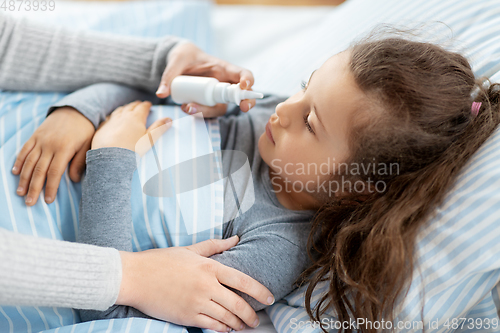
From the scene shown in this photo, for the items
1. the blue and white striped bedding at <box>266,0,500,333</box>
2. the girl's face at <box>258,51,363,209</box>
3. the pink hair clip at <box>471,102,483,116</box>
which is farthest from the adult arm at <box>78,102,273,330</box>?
the pink hair clip at <box>471,102,483,116</box>

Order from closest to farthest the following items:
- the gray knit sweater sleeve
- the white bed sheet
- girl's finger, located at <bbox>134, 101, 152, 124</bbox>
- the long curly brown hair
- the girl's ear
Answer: the gray knit sweater sleeve → the long curly brown hair → the girl's ear → girl's finger, located at <bbox>134, 101, 152, 124</bbox> → the white bed sheet

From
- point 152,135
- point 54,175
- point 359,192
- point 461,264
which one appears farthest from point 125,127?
point 461,264

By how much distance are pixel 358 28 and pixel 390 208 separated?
51 cm

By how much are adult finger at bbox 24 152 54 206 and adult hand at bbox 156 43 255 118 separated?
0.27 meters

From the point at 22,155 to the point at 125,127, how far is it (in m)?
0.19

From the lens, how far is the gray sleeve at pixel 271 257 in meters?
0.67

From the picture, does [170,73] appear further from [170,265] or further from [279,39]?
[279,39]

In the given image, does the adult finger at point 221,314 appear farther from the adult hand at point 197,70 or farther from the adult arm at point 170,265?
the adult hand at point 197,70

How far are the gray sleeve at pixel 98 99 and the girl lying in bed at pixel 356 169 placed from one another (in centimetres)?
6

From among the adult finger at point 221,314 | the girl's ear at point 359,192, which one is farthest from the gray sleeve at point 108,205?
the girl's ear at point 359,192

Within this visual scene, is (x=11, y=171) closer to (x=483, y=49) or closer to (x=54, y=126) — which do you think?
(x=54, y=126)

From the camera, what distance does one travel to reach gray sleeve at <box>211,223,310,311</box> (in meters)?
0.67

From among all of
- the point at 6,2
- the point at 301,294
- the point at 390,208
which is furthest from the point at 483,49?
the point at 6,2

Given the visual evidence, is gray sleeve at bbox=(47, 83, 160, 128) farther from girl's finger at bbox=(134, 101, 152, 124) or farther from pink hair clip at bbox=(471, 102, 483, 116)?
pink hair clip at bbox=(471, 102, 483, 116)
